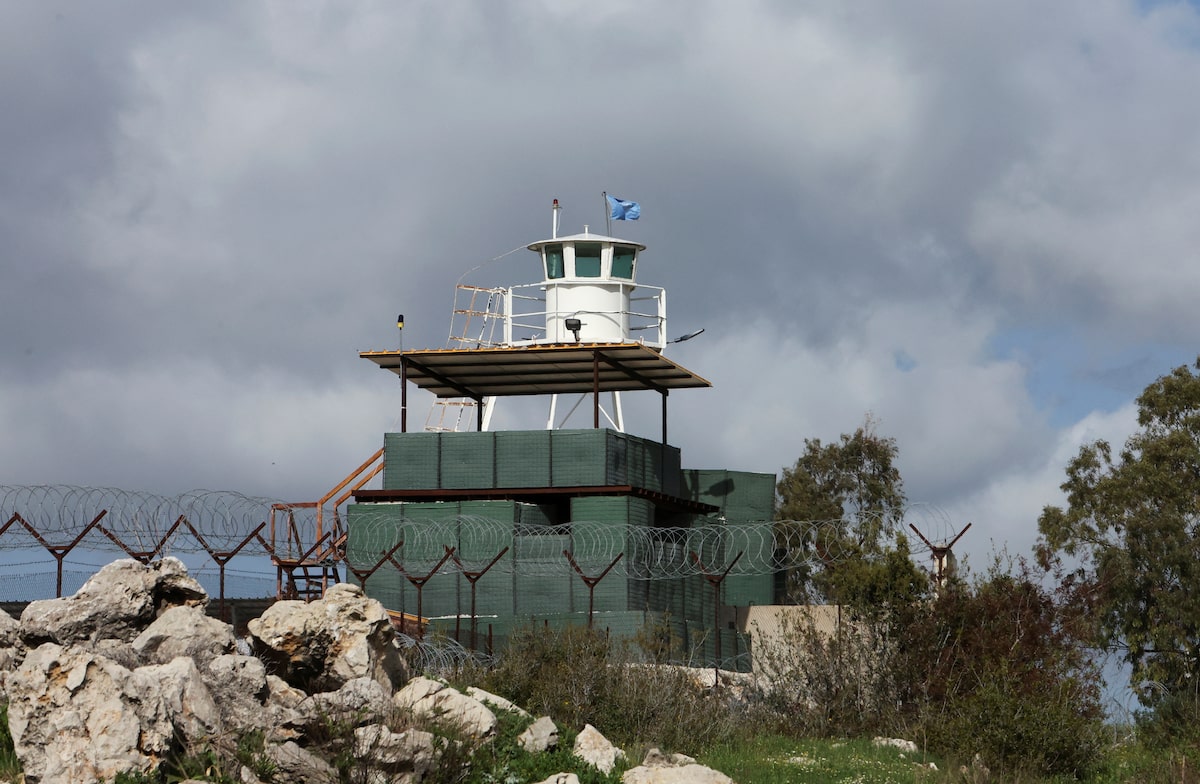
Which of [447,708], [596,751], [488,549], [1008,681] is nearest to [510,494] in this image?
[488,549]

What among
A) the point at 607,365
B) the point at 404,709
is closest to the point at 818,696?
the point at 404,709

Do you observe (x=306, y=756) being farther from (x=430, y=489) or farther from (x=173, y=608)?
(x=430, y=489)

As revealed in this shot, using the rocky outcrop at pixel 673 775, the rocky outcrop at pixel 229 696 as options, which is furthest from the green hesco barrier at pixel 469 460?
the rocky outcrop at pixel 673 775

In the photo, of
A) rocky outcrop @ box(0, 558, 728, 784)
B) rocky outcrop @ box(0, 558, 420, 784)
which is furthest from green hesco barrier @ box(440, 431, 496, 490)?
rocky outcrop @ box(0, 558, 420, 784)

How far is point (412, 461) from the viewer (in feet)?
129

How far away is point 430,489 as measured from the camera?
128 feet

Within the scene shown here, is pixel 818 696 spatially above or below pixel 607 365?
below

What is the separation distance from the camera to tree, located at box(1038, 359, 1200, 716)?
153 ft

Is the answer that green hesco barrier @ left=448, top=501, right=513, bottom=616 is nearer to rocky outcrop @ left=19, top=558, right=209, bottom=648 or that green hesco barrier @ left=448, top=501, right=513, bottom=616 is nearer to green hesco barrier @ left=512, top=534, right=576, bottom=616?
green hesco barrier @ left=512, top=534, right=576, bottom=616

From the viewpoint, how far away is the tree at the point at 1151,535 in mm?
46656

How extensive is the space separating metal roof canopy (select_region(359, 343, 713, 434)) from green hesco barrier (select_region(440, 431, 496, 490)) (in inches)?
87.5

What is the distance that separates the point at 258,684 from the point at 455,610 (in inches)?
726

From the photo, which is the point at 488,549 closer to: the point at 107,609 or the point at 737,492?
the point at 737,492

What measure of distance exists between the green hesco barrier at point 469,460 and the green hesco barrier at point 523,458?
183 mm
